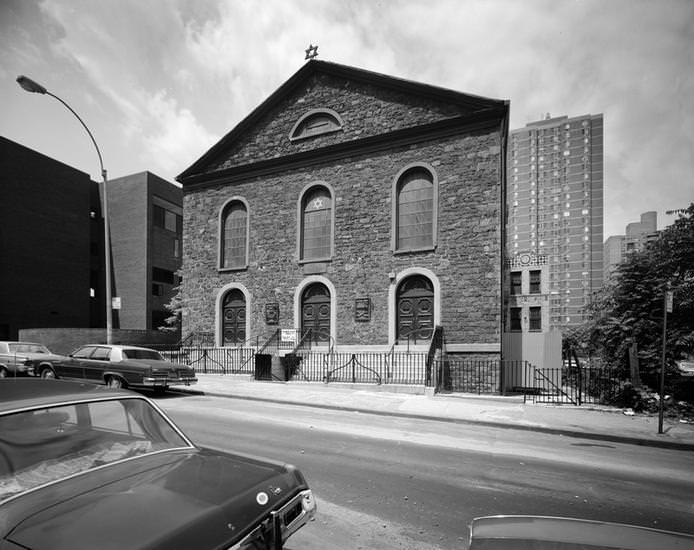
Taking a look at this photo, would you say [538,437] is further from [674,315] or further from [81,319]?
[81,319]

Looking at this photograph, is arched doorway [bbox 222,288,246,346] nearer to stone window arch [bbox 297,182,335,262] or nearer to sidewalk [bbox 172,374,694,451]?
stone window arch [bbox 297,182,335,262]

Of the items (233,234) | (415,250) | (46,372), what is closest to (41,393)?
(46,372)

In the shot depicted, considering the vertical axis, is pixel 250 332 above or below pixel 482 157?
below

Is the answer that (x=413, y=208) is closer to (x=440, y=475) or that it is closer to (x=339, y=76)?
(x=339, y=76)

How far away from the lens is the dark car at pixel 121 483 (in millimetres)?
2012

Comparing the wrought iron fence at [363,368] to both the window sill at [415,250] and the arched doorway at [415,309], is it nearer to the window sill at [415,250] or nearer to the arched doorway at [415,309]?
the arched doorway at [415,309]

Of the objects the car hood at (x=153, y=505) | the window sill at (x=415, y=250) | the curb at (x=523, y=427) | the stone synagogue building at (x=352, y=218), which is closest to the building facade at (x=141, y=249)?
the stone synagogue building at (x=352, y=218)

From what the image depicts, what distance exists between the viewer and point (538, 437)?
855cm

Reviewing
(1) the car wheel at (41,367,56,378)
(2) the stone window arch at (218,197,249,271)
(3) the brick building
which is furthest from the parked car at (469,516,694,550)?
(3) the brick building

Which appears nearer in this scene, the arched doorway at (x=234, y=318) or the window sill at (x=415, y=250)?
the window sill at (x=415, y=250)

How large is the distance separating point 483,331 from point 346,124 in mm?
11598

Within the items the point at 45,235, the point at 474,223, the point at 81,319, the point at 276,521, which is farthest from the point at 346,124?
the point at 81,319

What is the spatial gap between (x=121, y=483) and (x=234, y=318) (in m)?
19.7

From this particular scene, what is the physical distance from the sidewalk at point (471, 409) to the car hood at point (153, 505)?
26.5 ft
